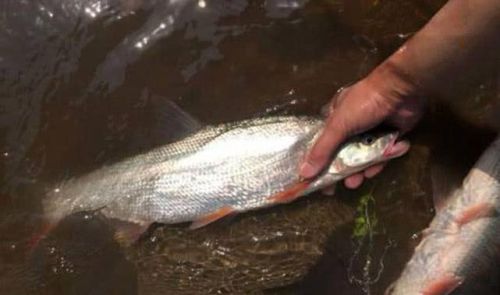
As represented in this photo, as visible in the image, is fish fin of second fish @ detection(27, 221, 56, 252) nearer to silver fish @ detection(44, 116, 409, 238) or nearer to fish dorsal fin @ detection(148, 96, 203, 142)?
silver fish @ detection(44, 116, 409, 238)

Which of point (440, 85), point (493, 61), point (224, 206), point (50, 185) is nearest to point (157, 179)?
point (224, 206)

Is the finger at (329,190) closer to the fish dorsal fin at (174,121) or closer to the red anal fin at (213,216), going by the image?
the red anal fin at (213,216)

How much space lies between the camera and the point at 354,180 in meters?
3.52

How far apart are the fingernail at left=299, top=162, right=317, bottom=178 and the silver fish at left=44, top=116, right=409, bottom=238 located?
5 cm

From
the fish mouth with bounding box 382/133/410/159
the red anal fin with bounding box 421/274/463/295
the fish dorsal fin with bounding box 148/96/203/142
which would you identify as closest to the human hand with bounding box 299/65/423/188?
the fish mouth with bounding box 382/133/410/159

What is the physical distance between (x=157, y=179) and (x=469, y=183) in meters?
1.56

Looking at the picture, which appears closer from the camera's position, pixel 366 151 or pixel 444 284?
pixel 444 284

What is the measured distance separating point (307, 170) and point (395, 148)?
0.45 metres

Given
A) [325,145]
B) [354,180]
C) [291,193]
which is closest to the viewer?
[325,145]

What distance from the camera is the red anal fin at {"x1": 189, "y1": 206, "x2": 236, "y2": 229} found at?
343cm

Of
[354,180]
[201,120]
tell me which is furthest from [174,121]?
[354,180]

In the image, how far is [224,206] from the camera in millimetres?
3439

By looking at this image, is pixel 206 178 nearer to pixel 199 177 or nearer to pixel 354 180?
pixel 199 177

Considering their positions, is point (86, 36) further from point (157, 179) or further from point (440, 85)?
point (440, 85)
